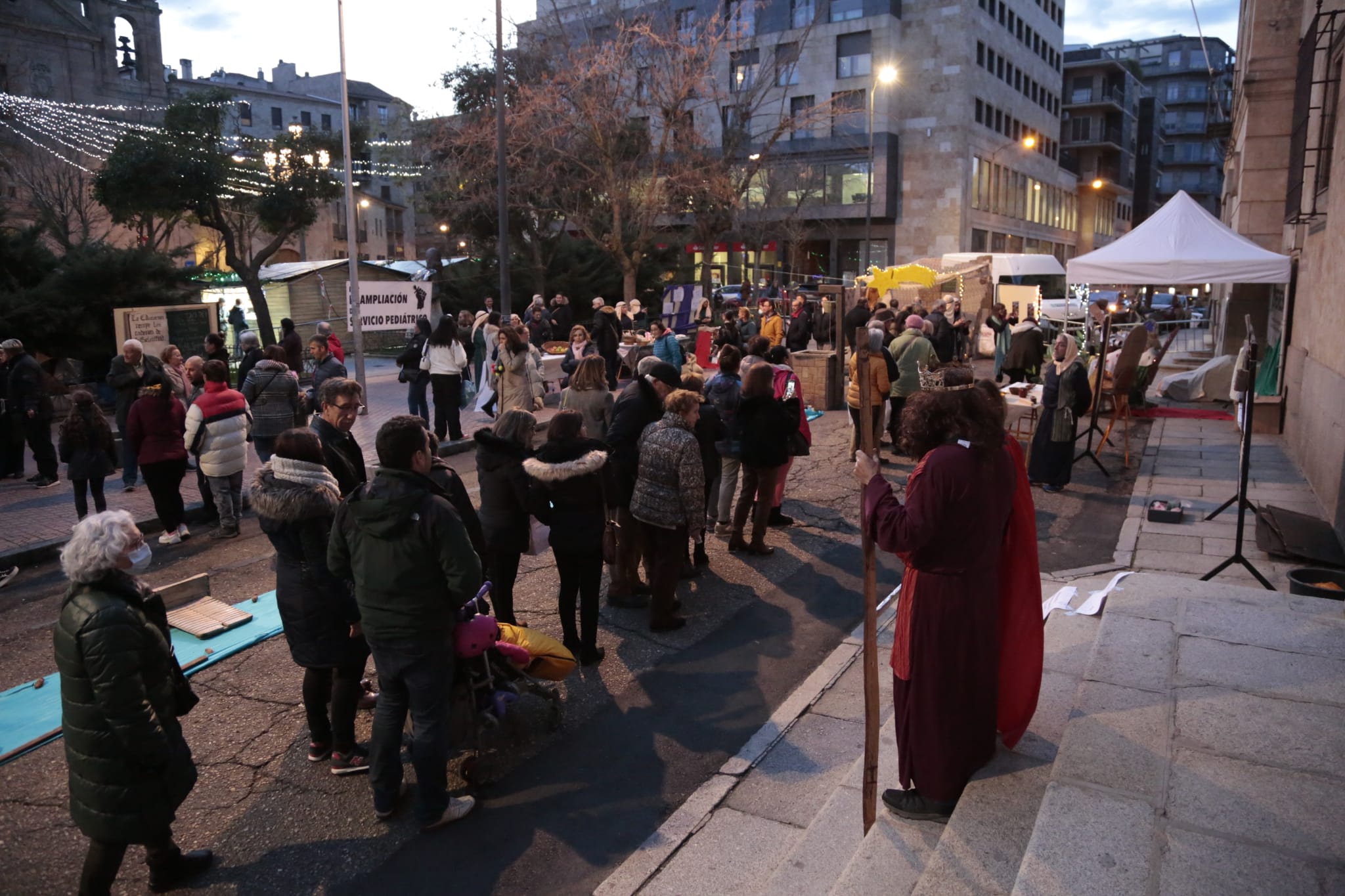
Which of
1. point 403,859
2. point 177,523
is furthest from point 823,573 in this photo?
point 177,523

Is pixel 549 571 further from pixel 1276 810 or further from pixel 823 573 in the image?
pixel 1276 810

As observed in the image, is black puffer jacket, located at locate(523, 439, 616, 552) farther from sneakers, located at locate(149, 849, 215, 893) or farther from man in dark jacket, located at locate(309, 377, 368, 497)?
sneakers, located at locate(149, 849, 215, 893)

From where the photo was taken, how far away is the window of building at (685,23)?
26266 mm

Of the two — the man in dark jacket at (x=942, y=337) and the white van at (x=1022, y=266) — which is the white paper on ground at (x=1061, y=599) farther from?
the white van at (x=1022, y=266)

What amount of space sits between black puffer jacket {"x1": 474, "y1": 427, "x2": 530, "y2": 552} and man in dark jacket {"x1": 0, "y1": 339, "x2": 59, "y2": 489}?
7.43 m

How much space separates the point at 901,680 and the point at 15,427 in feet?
36.6

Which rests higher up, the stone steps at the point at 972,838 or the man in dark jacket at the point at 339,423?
the man in dark jacket at the point at 339,423

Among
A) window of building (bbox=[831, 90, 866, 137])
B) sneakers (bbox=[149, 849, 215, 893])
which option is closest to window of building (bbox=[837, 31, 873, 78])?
window of building (bbox=[831, 90, 866, 137])

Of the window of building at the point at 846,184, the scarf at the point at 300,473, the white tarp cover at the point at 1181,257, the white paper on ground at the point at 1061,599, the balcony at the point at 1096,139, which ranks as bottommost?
the white paper on ground at the point at 1061,599

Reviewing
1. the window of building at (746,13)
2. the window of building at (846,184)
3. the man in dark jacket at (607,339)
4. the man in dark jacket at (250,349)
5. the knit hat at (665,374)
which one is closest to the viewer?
the knit hat at (665,374)

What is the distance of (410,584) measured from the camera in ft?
12.5

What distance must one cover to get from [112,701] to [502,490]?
8.32ft

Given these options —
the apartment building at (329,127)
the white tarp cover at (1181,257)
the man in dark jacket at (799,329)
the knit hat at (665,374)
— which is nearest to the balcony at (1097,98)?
the apartment building at (329,127)

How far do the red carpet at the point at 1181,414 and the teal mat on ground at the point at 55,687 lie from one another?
526 inches
